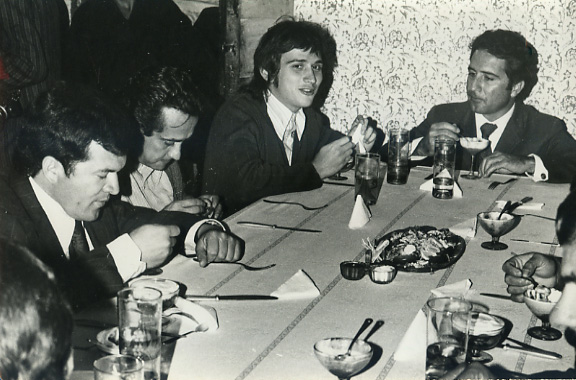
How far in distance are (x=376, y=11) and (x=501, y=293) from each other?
109 inches

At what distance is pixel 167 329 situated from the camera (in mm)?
1395

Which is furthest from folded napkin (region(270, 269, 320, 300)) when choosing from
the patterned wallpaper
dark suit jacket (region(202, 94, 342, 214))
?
the patterned wallpaper

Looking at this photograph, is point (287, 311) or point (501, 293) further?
point (501, 293)

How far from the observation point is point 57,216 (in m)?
1.86

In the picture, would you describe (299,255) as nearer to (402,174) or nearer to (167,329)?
(167,329)

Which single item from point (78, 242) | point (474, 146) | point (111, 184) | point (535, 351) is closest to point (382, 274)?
point (535, 351)

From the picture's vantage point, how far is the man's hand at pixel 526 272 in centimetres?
159

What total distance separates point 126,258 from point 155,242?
3.3 inches

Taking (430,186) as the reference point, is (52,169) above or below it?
above

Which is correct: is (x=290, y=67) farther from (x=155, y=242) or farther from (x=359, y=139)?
(x=155, y=242)

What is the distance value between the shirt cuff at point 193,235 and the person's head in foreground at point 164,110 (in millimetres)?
537

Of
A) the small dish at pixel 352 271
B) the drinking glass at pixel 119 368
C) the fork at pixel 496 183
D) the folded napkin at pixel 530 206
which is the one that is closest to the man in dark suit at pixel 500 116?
the fork at pixel 496 183

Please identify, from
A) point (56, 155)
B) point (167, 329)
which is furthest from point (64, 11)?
point (167, 329)

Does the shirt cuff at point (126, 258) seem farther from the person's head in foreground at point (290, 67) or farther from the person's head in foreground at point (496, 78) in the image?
the person's head in foreground at point (496, 78)
